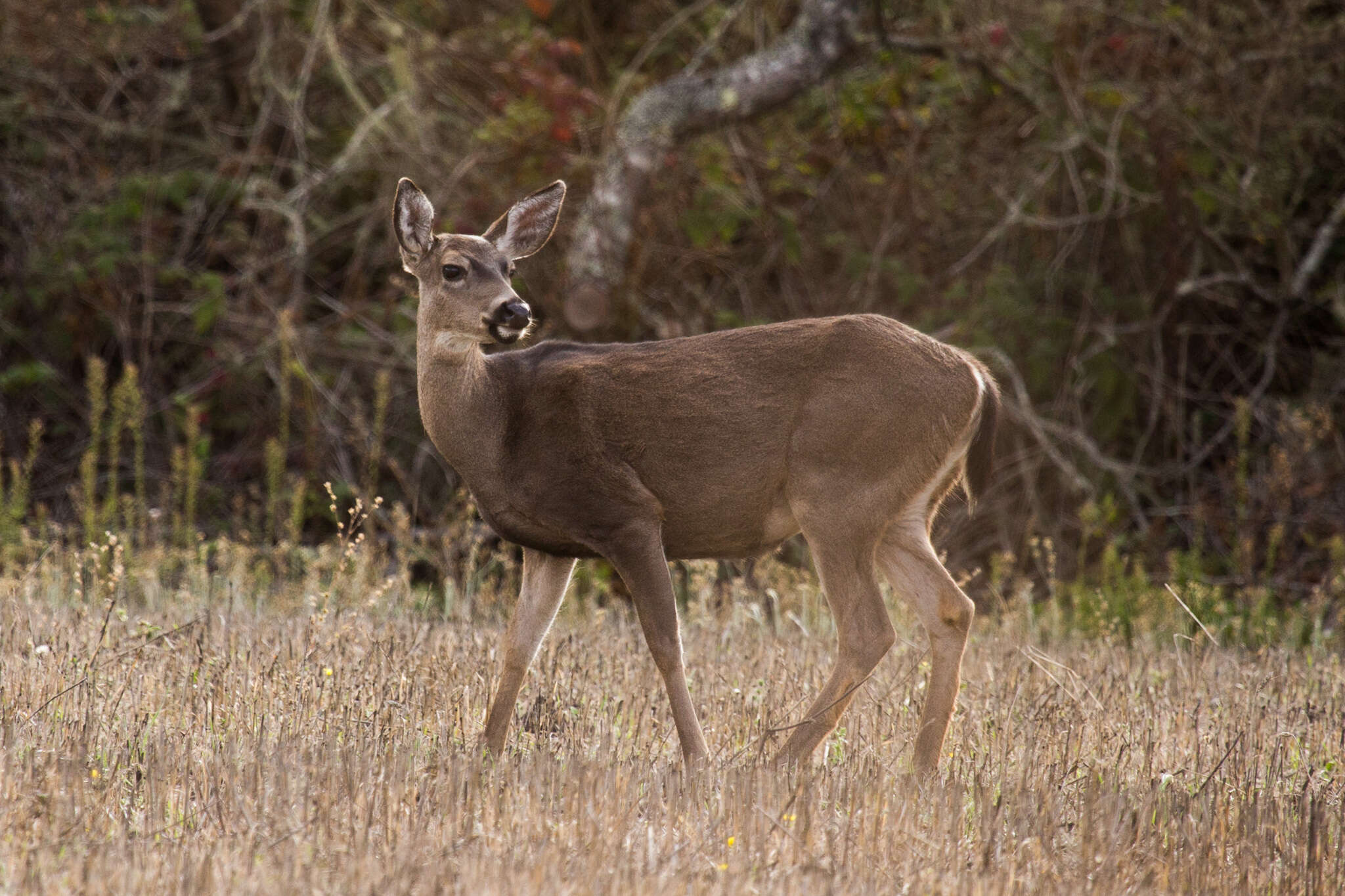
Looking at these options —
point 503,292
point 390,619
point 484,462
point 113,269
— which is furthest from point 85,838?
A: point 113,269

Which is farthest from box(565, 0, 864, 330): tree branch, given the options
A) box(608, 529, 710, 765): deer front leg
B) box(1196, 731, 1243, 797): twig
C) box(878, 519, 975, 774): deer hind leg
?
box(1196, 731, 1243, 797): twig

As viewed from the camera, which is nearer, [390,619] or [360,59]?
[390,619]

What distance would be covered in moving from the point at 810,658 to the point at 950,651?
47.8 inches

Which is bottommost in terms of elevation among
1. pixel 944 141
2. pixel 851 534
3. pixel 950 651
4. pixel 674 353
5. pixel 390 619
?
pixel 390 619

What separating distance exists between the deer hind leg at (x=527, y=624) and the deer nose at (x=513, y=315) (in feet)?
2.66

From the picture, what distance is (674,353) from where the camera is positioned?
5449 millimetres

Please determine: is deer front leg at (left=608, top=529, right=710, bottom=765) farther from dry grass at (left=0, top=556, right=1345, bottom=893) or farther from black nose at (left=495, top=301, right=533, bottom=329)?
black nose at (left=495, top=301, right=533, bottom=329)

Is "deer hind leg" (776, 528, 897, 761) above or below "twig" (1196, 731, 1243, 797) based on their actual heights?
above

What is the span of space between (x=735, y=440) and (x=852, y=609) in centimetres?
70

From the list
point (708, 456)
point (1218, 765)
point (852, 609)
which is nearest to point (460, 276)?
point (708, 456)

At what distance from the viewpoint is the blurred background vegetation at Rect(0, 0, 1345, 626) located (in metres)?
10.4

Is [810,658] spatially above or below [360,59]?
below

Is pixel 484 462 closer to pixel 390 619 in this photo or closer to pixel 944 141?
pixel 390 619

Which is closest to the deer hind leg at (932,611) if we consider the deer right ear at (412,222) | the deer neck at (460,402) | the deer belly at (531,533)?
the deer belly at (531,533)
